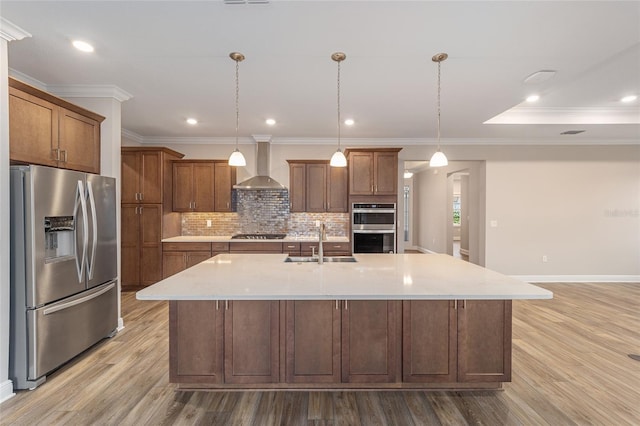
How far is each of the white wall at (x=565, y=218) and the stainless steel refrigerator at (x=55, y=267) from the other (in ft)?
20.0

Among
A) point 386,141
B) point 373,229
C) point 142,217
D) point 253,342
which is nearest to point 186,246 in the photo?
point 142,217

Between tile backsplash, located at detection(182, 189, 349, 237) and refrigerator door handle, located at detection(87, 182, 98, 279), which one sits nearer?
refrigerator door handle, located at detection(87, 182, 98, 279)

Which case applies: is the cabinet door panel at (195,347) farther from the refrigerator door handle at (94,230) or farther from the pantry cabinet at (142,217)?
the pantry cabinet at (142,217)

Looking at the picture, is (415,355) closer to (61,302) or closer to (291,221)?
(61,302)

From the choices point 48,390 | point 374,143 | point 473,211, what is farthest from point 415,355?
point 473,211

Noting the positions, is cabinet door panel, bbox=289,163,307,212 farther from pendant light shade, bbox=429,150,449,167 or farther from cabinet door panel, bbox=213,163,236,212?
pendant light shade, bbox=429,150,449,167

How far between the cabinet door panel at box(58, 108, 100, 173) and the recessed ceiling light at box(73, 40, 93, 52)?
60 centimetres

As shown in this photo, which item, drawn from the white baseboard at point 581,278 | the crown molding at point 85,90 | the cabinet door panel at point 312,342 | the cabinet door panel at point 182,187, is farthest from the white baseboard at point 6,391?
the white baseboard at point 581,278

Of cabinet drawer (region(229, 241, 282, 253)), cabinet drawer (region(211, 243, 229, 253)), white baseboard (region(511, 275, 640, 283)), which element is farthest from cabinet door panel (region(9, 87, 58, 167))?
white baseboard (region(511, 275, 640, 283))

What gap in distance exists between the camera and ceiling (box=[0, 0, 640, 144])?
86.0 inches

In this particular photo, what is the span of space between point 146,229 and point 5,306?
303cm

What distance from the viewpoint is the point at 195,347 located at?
2.42 m

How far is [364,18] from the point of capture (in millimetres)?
2244

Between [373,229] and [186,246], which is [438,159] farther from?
[186,246]
